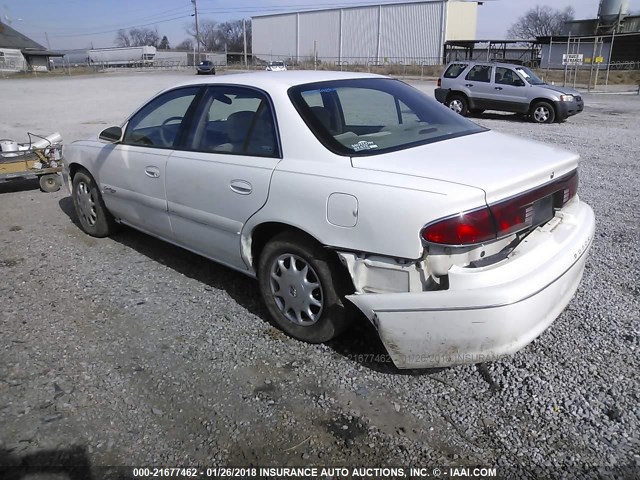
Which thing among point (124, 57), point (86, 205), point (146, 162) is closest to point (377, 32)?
point (124, 57)

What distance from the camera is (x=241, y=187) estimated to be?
11.5ft

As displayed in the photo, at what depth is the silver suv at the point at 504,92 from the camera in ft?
51.5

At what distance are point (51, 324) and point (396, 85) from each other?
3024 mm

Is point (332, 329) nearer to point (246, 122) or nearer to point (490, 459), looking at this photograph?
point (490, 459)

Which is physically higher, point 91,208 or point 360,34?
point 360,34

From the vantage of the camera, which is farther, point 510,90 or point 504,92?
point 504,92

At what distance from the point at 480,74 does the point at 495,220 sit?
52.0 ft

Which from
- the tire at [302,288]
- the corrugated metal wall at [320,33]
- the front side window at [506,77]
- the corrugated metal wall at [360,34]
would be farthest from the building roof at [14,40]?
the tire at [302,288]

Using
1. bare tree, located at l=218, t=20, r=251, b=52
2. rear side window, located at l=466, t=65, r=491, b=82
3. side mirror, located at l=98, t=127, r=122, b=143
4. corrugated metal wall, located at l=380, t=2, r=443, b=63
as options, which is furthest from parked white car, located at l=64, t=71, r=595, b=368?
bare tree, located at l=218, t=20, r=251, b=52

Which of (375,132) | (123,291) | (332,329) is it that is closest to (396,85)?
(375,132)

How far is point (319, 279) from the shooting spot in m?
3.18

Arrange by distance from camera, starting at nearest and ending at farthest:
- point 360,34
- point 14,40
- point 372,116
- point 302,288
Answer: point 302,288 < point 372,116 < point 14,40 < point 360,34

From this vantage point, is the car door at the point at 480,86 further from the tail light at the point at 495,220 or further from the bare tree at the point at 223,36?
the bare tree at the point at 223,36

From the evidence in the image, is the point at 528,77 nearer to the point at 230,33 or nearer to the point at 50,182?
the point at 50,182
